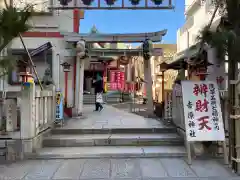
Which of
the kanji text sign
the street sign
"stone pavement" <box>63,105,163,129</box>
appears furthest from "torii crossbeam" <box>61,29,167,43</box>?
the kanji text sign

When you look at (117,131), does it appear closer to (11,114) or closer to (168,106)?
(168,106)

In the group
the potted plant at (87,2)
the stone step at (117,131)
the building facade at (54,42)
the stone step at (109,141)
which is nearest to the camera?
the stone step at (109,141)

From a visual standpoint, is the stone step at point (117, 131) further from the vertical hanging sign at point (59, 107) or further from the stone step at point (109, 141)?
the vertical hanging sign at point (59, 107)

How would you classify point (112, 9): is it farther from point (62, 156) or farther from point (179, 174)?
point (179, 174)

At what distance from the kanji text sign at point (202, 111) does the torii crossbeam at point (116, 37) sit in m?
4.71

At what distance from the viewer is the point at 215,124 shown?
5824 mm

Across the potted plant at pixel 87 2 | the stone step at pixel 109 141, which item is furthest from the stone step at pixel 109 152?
the potted plant at pixel 87 2

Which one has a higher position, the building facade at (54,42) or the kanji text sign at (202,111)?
the building facade at (54,42)

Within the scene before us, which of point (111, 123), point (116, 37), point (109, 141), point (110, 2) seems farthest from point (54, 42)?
point (109, 141)

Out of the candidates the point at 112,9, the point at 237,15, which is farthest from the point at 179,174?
the point at 112,9

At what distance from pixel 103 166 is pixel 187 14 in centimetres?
1679

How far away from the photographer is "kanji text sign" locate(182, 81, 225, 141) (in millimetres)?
5777

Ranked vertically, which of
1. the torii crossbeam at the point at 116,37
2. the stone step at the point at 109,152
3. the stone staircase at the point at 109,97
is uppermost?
the torii crossbeam at the point at 116,37

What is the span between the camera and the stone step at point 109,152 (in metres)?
6.16
